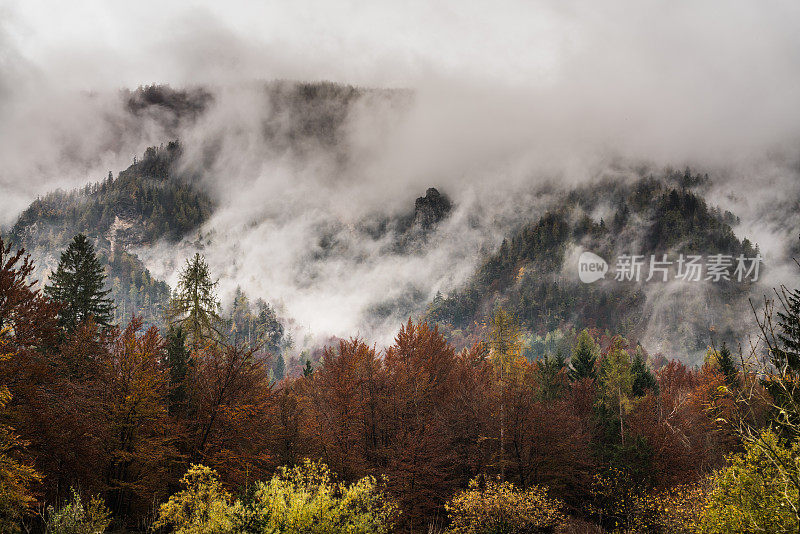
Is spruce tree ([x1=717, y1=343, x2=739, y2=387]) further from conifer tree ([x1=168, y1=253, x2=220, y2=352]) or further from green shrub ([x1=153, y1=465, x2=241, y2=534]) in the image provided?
conifer tree ([x1=168, y1=253, x2=220, y2=352])

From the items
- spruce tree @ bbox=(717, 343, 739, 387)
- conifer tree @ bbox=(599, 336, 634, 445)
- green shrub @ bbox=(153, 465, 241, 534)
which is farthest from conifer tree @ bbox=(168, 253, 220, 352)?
spruce tree @ bbox=(717, 343, 739, 387)

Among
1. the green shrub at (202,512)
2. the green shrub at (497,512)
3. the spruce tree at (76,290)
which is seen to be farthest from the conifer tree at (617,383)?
the spruce tree at (76,290)

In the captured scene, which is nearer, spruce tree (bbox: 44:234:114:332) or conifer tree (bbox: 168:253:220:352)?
spruce tree (bbox: 44:234:114:332)

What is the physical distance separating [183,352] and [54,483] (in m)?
11.2

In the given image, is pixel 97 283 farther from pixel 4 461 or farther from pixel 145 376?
pixel 4 461

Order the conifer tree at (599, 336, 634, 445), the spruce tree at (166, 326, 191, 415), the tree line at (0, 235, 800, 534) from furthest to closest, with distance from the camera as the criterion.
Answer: the conifer tree at (599, 336, 634, 445)
the spruce tree at (166, 326, 191, 415)
the tree line at (0, 235, 800, 534)

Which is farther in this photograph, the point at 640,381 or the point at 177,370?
the point at 640,381

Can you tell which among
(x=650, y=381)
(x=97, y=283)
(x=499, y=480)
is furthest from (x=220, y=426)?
(x=650, y=381)

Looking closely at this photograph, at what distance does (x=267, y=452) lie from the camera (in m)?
32.0

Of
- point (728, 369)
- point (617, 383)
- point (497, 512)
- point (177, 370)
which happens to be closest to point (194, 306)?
point (177, 370)

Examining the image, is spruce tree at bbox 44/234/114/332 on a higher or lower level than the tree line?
higher

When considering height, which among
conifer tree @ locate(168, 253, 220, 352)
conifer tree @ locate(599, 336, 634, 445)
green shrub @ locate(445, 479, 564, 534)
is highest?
conifer tree @ locate(168, 253, 220, 352)

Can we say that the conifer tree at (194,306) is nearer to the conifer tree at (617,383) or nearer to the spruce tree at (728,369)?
the conifer tree at (617,383)

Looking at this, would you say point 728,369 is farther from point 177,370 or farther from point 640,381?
point 177,370
